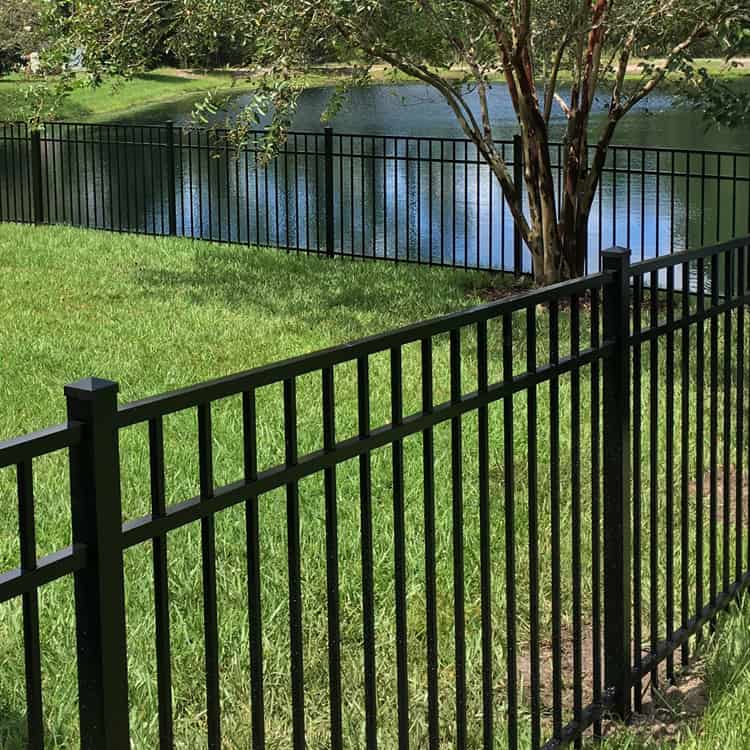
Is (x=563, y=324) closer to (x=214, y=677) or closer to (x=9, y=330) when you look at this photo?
(x=9, y=330)

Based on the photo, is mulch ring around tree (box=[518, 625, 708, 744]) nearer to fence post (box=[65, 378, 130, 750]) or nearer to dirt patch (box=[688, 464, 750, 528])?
dirt patch (box=[688, 464, 750, 528])

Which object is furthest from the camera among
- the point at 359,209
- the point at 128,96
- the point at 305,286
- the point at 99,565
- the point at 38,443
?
the point at 128,96

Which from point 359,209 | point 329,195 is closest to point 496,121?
point 359,209

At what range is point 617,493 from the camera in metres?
3.67

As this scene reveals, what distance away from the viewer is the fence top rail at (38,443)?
6.33ft

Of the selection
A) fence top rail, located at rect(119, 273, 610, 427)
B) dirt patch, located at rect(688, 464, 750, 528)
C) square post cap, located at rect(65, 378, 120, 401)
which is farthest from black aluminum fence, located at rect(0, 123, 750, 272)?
square post cap, located at rect(65, 378, 120, 401)

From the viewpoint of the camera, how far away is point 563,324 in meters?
9.66

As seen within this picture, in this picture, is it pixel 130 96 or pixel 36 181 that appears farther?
pixel 130 96

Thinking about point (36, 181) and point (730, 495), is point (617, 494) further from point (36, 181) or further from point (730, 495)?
point (36, 181)

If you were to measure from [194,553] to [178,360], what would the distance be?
3484 mm

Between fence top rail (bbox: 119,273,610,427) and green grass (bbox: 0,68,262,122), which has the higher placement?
green grass (bbox: 0,68,262,122)

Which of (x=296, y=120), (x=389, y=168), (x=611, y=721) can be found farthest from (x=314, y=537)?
(x=296, y=120)

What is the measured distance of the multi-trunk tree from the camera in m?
9.71

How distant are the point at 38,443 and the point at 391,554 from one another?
3331 mm
